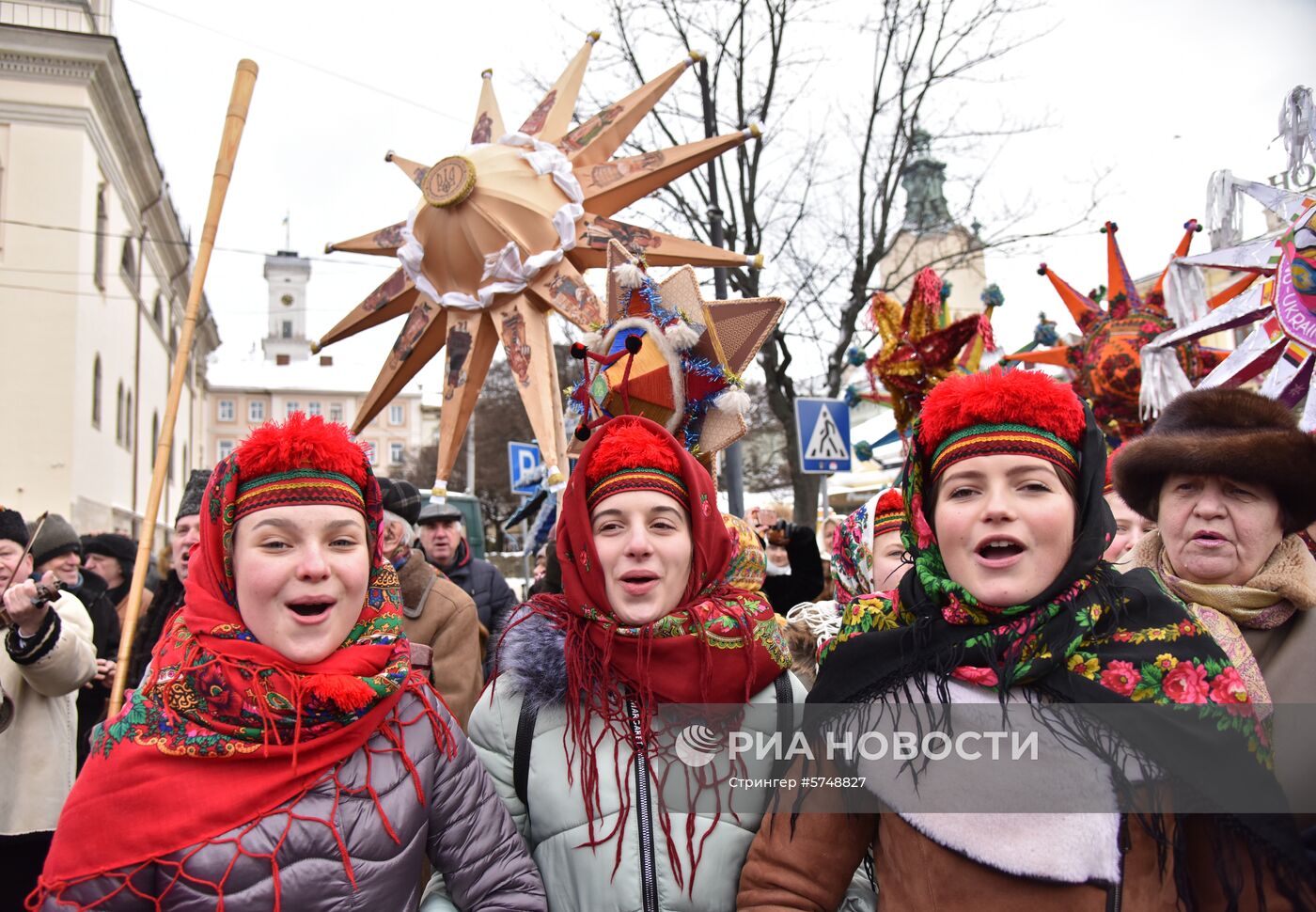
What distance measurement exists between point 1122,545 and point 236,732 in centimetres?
338

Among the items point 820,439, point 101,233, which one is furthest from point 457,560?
point 101,233

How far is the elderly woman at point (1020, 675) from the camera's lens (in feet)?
5.45

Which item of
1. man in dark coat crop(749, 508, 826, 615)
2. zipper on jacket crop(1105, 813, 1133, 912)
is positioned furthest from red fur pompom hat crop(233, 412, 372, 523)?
man in dark coat crop(749, 508, 826, 615)

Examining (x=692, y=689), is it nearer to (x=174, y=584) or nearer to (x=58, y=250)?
(x=174, y=584)

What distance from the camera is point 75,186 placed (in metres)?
17.8

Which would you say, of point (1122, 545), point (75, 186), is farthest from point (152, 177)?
point (1122, 545)

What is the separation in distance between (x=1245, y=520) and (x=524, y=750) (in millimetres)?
1806

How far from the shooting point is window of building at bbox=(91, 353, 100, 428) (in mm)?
19256

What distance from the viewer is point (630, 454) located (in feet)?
7.42

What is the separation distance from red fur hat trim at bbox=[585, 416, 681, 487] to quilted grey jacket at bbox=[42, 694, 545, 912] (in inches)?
25.8

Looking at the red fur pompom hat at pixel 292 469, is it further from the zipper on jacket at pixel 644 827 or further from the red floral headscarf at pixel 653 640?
the zipper on jacket at pixel 644 827

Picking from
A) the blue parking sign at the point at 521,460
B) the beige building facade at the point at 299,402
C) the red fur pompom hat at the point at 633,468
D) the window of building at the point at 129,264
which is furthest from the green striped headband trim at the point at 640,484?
the beige building facade at the point at 299,402

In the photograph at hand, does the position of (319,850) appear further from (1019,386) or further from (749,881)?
(1019,386)

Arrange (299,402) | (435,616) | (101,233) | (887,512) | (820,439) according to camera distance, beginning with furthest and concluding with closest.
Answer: (299,402), (101,233), (820,439), (435,616), (887,512)
